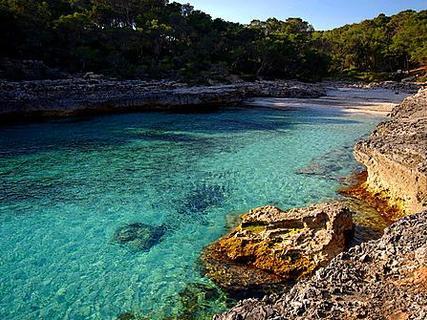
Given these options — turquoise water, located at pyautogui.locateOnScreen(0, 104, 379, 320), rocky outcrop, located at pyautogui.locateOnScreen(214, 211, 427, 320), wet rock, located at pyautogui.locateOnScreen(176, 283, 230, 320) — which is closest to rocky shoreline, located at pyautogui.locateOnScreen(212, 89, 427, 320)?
rocky outcrop, located at pyautogui.locateOnScreen(214, 211, 427, 320)

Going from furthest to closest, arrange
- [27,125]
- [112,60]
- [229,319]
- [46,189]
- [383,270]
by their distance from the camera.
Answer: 1. [112,60]
2. [27,125]
3. [46,189]
4. [383,270]
5. [229,319]

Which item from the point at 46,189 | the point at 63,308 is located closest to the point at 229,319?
the point at 63,308

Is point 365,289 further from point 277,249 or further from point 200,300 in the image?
point 277,249

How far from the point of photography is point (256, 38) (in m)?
64.1

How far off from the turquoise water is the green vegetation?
20.0 m

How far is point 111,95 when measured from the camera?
38.3 metres

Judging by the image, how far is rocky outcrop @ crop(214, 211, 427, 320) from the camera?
4.84m

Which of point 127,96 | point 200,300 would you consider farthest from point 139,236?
point 127,96

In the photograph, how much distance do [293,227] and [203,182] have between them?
21.3ft

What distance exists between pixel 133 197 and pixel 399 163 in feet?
31.2

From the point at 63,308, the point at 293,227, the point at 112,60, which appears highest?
the point at 112,60

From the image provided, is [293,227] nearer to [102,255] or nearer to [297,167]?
A: [102,255]

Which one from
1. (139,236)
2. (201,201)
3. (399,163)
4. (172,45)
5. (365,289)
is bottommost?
(139,236)

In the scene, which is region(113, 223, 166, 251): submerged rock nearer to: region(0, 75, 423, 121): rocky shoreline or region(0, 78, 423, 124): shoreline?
region(0, 78, 423, 124): shoreline
